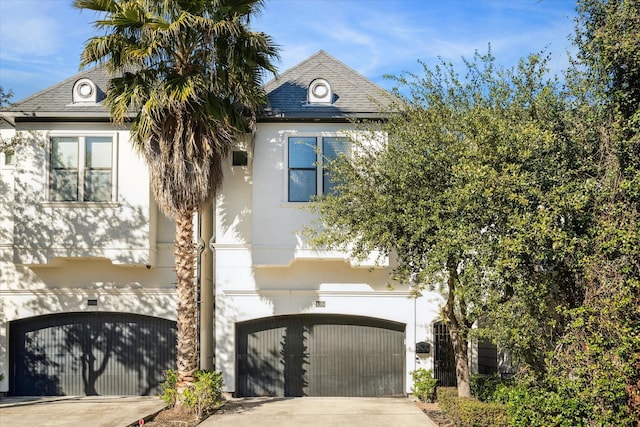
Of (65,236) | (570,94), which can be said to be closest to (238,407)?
(65,236)

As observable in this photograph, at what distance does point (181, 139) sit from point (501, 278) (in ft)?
24.5

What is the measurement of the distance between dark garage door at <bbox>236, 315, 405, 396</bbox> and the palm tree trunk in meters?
2.99

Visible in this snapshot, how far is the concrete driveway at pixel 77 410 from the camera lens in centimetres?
1326

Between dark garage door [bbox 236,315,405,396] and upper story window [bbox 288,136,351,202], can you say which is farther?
dark garage door [bbox 236,315,405,396]

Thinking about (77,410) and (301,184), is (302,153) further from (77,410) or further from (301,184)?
Result: (77,410)

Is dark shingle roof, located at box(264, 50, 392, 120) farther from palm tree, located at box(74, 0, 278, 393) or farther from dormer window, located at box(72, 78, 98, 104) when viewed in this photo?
dormer window, located at box(72, 78, 98, 104)

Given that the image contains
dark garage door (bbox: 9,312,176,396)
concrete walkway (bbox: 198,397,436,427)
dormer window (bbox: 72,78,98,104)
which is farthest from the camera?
dark garage door (bbox: 9,312,176,396)

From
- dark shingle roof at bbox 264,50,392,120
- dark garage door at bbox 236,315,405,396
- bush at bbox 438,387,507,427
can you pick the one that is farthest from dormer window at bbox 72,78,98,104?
bush at bbox 438,387,507,427

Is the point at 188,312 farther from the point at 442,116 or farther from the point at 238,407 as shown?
the point at 442,116

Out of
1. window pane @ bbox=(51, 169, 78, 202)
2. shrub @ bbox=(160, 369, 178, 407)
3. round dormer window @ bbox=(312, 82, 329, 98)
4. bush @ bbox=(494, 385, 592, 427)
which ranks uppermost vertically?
round dormer window @ bbox=(312, 82, 329, 98)

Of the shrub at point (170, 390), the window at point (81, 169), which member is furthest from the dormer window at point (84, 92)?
the shrub at point (170, 390)

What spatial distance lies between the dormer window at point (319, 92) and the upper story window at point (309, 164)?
3.75 ft

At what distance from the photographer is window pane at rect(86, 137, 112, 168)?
651 inches

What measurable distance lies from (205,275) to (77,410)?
4.63 metres
